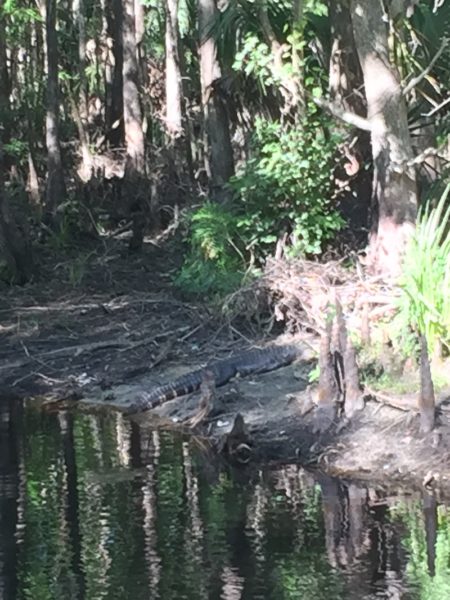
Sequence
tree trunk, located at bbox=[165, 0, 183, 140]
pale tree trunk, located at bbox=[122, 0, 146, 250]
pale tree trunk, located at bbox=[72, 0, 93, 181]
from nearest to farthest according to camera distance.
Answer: pale tree trunk, located at bbox=[122, 0, 146, 250] < tree trunk, located at bbox=[165, 0, 183, 140] < pale tree trunk, located at bbox=[72, 0, 93, 181]

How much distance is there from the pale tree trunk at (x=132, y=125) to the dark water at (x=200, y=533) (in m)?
12.3

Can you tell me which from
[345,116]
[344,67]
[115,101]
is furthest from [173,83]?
[345,116]

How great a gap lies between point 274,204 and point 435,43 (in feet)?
10.6

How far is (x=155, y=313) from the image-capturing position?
55.6ft

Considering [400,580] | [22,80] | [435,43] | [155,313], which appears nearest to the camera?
[400,580]

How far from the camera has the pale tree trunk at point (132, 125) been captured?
22984mm

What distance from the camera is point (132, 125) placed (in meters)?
23.0

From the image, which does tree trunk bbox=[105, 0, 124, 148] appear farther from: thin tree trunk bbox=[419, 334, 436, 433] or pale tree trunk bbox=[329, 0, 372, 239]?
thin tree trunk bbox=[419, 334, 436, 433]

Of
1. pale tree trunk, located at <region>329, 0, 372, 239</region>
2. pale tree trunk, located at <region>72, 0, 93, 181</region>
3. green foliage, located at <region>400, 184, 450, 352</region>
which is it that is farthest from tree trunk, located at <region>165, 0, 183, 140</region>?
green foliage, located at <region>400, 184, 450, 352</region>

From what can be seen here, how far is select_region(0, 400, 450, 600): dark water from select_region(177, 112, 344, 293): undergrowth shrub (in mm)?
4762

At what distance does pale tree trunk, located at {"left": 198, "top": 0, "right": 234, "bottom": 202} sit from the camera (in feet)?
56.6

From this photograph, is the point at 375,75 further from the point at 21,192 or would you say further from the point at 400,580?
the point at 21,192

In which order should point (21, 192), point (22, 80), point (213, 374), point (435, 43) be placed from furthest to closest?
point (22, 80) → point (21, 192) → point (435, 43) → point (213, 374)

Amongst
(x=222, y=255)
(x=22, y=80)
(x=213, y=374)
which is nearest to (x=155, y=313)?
(x=222, y=255)
